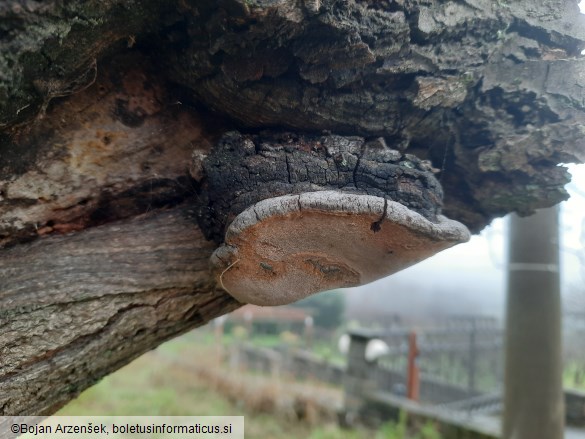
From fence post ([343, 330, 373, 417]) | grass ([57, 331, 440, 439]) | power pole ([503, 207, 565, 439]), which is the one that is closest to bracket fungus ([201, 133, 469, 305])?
Answer: power pole ([503, 207, 565, 439])

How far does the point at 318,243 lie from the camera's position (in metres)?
1.10

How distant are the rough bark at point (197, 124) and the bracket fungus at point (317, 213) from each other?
0.03 feet

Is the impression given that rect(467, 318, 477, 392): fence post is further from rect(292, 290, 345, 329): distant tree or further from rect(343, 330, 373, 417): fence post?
rect(292, 290, 345, 329): distant tree

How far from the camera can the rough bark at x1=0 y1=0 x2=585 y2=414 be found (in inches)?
39.8

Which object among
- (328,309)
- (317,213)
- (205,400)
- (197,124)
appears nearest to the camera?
(317,213)

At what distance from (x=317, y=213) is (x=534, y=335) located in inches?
103

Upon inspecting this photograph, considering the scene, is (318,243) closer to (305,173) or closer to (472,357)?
(305,173)

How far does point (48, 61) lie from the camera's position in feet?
3.02

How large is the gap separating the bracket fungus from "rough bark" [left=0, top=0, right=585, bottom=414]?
1cm

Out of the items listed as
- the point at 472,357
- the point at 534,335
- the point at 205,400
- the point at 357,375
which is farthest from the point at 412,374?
the point at 205,400

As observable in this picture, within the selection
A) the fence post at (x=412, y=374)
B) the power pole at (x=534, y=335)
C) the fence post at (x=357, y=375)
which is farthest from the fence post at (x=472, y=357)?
the power pole at (x=534, y=335)

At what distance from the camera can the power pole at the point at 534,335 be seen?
9.68 feet

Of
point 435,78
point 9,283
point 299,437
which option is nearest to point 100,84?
point 9,283

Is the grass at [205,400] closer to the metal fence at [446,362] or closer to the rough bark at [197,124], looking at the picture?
the metal fence at [446,362]
